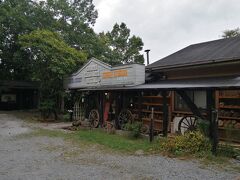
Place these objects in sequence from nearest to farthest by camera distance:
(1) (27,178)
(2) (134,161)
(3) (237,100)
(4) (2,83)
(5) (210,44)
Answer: (1) (27,178)
(2) (134,161)
(3) (237,100)
(5) (210,44)
(4) (2,83)

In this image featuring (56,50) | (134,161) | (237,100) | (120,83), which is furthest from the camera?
(56,50)

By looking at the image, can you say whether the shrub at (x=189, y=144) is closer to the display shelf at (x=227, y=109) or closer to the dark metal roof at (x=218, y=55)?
the display shelf at (x=227, y=109)

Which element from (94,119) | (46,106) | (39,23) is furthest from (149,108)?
(39,23)

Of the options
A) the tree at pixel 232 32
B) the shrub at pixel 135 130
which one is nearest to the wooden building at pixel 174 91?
the shrub at pixel 135 130

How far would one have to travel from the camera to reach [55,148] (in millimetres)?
9680

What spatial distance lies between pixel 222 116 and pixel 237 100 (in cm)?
87

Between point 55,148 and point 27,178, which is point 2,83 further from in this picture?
point 27,178

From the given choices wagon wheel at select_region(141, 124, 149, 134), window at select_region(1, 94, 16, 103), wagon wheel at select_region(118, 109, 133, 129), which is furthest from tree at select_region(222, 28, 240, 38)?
window at select_region(1, 94, 16, 103)

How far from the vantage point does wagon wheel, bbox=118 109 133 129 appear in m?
13.3

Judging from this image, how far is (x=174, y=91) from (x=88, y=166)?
→ 21.2ft

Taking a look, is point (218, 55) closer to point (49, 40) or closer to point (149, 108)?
point (149, 108)

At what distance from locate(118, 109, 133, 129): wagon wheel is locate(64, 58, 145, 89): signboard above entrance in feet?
4.59

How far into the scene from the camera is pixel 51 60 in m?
18.6

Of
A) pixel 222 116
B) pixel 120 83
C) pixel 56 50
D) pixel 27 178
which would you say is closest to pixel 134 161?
pixel 27 178
